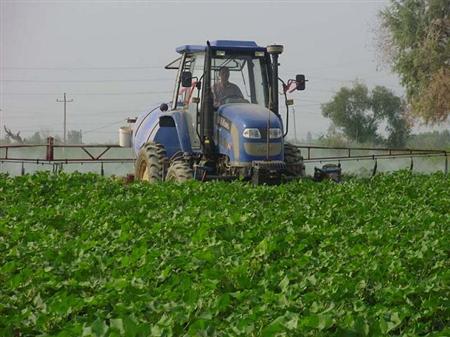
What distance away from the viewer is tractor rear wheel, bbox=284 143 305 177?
1356cm

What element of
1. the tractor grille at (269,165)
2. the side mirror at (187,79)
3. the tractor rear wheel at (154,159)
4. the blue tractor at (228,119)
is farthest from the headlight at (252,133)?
the tractor rear wheel at (154,159)

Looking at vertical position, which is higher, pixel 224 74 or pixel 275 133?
pixel 224 74

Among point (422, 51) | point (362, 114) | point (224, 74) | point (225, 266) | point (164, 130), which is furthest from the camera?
point (362, 114)

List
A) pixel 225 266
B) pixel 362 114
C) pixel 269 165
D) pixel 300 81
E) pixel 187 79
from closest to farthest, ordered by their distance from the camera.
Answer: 1. pixel 225 266
2. pixel 187 79
3. pixel 269 165
4. pixel 300 81
5. pixel 362 114

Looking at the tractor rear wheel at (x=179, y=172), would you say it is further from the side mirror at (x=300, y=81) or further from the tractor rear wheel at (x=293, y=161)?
the side mirror at (x=300, y=81)

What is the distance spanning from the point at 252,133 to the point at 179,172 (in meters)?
1.51

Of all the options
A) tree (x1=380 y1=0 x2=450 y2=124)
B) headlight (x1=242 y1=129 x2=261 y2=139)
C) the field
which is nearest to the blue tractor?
headlight (x1=242 y1=129 x2=261 y2=139)

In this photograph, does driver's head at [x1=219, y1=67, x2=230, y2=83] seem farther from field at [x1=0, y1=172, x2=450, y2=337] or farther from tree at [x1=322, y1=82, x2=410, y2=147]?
tree at [x1=322, y1=82, x2=410, y2=147]

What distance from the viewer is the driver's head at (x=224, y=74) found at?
12.7 metres

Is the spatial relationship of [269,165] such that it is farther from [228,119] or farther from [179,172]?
[179,172]

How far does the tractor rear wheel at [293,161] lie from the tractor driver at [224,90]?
1498 millimetres

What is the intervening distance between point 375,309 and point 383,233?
3.12m

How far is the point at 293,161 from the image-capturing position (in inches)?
540

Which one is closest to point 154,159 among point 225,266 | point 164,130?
point 164,130
